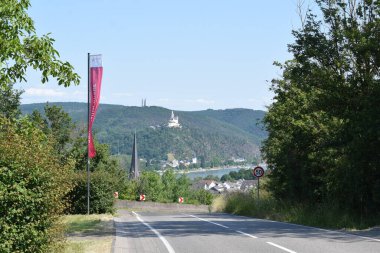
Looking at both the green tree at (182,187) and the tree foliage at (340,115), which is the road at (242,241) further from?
the green tree at (182,187)

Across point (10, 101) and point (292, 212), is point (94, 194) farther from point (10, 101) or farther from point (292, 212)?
point (292, 212)

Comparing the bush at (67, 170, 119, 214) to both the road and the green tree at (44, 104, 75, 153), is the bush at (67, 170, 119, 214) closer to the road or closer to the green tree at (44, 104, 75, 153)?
the road

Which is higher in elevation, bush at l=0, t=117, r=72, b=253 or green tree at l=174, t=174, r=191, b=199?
bush at l=0, t=117, r=72, b=253

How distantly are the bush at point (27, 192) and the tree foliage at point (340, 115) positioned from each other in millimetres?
12814

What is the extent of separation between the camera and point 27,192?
9.88 meters

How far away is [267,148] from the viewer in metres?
43.4

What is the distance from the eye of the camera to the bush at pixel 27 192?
31.4ft

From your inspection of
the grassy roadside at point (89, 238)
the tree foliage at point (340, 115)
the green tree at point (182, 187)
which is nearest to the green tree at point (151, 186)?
the green tree at point (182, 187)

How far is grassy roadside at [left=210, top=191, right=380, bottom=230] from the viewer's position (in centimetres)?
2059

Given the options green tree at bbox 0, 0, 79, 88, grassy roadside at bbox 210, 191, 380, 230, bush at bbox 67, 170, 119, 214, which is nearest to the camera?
green tree at bbox 0, 0, 79, 88

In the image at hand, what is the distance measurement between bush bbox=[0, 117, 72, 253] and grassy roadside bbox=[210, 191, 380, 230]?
1229cm

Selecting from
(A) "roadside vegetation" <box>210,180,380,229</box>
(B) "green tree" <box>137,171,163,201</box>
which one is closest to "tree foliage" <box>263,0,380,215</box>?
(A) "roadside vegetation" <box>210,180,380,229</box>

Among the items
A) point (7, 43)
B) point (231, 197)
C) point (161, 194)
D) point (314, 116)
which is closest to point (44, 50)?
point (7, 43)

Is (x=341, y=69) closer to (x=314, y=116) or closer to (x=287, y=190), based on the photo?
(x=314, y=116)
